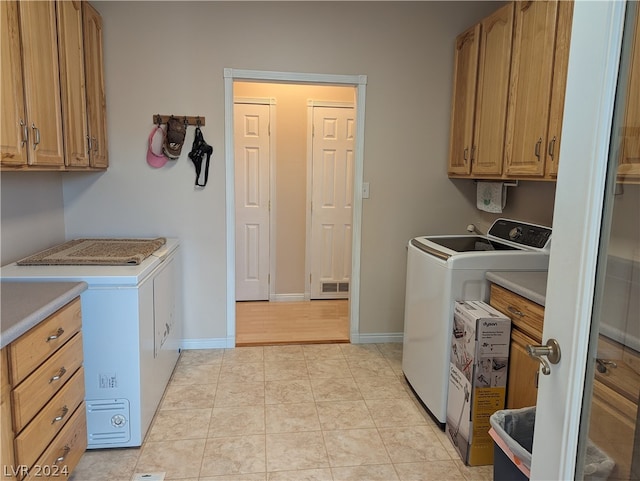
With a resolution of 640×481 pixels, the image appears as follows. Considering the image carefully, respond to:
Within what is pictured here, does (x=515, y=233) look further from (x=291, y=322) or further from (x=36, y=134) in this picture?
(x=36, y=134)

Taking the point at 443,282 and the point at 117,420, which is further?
the point at 443,282

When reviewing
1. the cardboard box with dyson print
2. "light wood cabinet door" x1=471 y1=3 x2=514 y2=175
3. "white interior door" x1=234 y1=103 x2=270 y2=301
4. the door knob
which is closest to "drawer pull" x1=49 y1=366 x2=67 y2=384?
the door knob

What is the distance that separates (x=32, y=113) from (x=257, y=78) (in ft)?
5.23

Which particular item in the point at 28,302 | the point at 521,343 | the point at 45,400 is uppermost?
the point at 28,302

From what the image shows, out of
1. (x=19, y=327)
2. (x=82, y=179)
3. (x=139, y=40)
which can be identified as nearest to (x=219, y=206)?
(x=82, y=179)

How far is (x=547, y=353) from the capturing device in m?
1.02

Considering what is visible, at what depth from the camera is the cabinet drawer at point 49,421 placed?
142 centimetres

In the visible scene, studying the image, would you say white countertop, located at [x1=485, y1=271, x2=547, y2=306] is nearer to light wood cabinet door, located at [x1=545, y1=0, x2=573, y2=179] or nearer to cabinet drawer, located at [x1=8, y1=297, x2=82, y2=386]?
light wood cabinet door, located at [x1=545, y1=0, x2=573, y2=179]

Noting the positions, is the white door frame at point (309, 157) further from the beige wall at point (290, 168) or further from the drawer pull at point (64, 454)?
the drawer pull at point (64, 454)

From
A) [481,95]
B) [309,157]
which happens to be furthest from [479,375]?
[309,157]

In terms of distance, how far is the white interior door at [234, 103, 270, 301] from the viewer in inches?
173

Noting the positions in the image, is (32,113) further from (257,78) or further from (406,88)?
(406,88)

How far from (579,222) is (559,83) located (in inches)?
56.6

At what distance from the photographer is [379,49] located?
3262 millimetres
